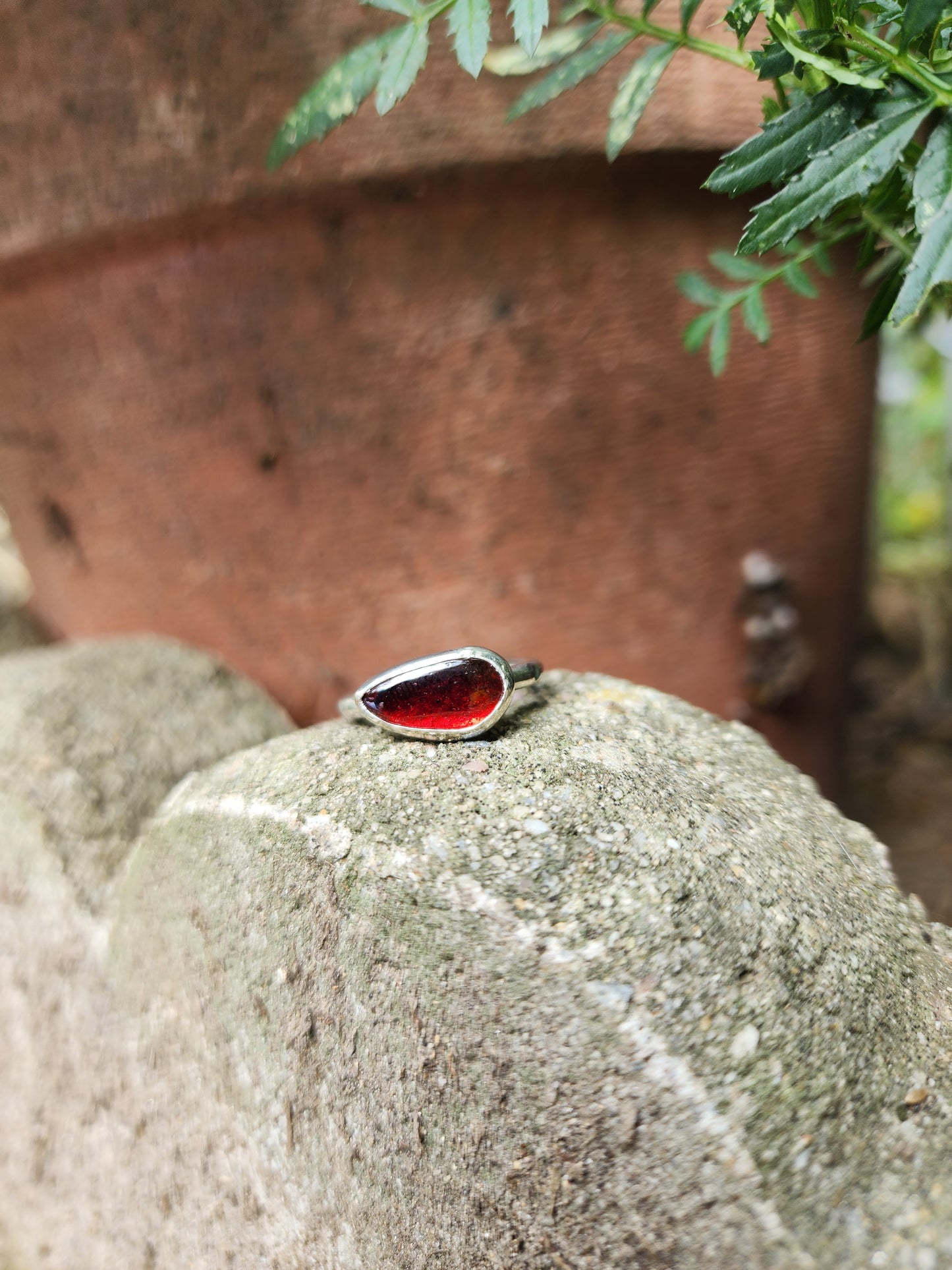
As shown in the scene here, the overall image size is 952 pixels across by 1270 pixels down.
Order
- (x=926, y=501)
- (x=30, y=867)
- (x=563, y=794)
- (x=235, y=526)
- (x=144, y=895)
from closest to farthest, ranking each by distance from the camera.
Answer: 1. (x=563, y=794)
2. (x=144, y=895)
3. (x=30, y=867)
4. (x=235, y=526)
5. (x=926, y=501)

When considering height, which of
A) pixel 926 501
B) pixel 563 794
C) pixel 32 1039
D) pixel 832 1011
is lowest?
pixel 926 501

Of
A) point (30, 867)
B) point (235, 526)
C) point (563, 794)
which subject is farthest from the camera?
point (235, 526)

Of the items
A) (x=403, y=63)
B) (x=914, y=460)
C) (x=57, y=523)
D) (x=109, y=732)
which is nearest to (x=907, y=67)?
(x=403, y=63)

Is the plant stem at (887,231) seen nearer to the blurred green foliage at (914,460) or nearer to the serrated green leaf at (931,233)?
the serrated green leaf at (931,233)

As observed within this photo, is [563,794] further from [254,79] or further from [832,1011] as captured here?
[254,79]

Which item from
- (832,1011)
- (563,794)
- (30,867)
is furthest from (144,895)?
(832,1011)

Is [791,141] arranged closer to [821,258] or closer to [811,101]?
[811,101]
